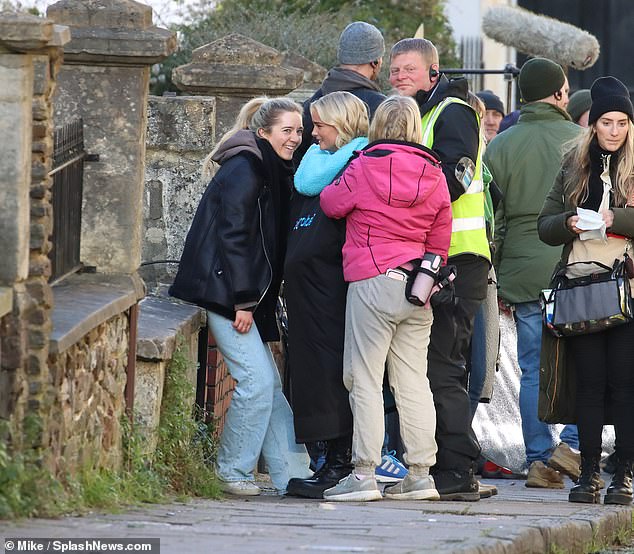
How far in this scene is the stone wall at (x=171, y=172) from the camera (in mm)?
7590

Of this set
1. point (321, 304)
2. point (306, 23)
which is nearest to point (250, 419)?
point (321, 304)

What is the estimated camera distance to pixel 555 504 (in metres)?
6.54

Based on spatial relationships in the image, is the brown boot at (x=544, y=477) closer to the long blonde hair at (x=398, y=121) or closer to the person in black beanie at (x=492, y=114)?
the long blonde hair at (x=398, y=121)

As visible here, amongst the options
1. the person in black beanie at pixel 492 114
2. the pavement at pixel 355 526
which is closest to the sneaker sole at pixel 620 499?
the pavement at pixel 355 526

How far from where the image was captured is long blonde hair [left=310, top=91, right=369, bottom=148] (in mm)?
6320

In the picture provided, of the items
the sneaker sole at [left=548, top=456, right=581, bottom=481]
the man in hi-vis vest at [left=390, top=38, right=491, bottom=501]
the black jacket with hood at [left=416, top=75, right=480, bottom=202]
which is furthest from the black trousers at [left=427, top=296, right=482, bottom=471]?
the sneaker sole at [left=548, top=456, right=581, bottom=481]

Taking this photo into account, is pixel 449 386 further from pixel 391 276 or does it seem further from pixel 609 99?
pixel 609 99

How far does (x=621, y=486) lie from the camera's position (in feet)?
21.6

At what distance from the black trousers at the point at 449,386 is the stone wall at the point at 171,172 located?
1873mm

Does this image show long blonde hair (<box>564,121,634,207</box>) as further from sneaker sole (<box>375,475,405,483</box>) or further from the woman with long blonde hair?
sneaker sole (<box>375,475,405,483</box>)

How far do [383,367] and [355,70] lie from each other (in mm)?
1653

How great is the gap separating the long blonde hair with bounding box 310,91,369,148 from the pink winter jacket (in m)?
0.29

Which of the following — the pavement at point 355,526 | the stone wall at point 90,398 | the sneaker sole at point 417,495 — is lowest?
the sneaker sole at point 417,495

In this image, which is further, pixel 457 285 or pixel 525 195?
pixel 525 195
